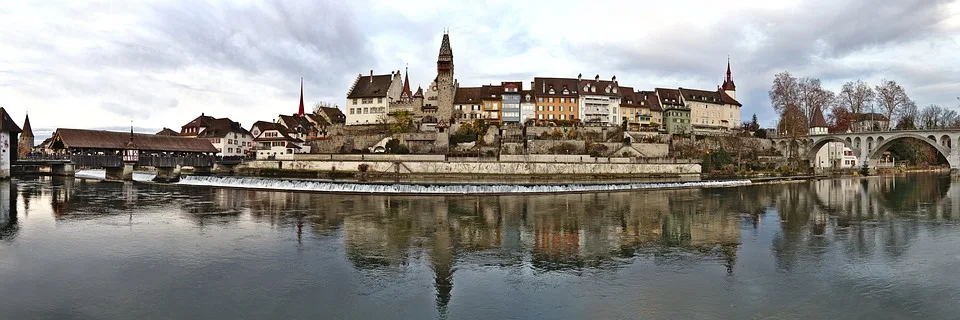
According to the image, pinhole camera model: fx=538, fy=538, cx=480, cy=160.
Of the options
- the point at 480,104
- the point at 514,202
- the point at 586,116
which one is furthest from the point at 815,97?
the point at 514,202

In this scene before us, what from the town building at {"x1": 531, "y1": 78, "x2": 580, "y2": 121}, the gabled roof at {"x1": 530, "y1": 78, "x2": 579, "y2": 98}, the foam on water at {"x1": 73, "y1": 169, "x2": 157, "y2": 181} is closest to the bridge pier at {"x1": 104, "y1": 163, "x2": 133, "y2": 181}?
the foam on water at {"x1": 73, "y1": 169, "x2": 157, "y2": 181}

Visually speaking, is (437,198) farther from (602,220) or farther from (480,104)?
(480,104)

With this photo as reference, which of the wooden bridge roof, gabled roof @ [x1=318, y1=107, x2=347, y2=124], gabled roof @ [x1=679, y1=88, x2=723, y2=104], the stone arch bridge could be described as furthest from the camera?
gabled roof @ [x1=318, y1=107, x2=347, y2=124]

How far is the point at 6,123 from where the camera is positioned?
40.2 metres

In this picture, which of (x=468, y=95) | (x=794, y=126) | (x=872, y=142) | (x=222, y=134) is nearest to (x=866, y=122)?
(x=872, y=142)

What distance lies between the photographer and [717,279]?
A: 1103cm

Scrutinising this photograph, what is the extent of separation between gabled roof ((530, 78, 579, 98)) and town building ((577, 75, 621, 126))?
3.84 feet

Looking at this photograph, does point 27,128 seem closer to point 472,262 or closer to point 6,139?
point 6,139

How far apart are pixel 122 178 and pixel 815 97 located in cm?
7711

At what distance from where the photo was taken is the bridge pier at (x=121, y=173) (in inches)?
1672

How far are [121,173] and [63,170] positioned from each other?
7.72m

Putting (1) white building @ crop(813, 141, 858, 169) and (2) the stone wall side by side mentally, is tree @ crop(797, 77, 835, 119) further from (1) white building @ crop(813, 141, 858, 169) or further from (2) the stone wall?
(2) the stone wall

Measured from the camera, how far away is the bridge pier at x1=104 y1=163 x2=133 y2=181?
42.5 meters

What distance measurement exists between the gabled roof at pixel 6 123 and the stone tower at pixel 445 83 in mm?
38406
